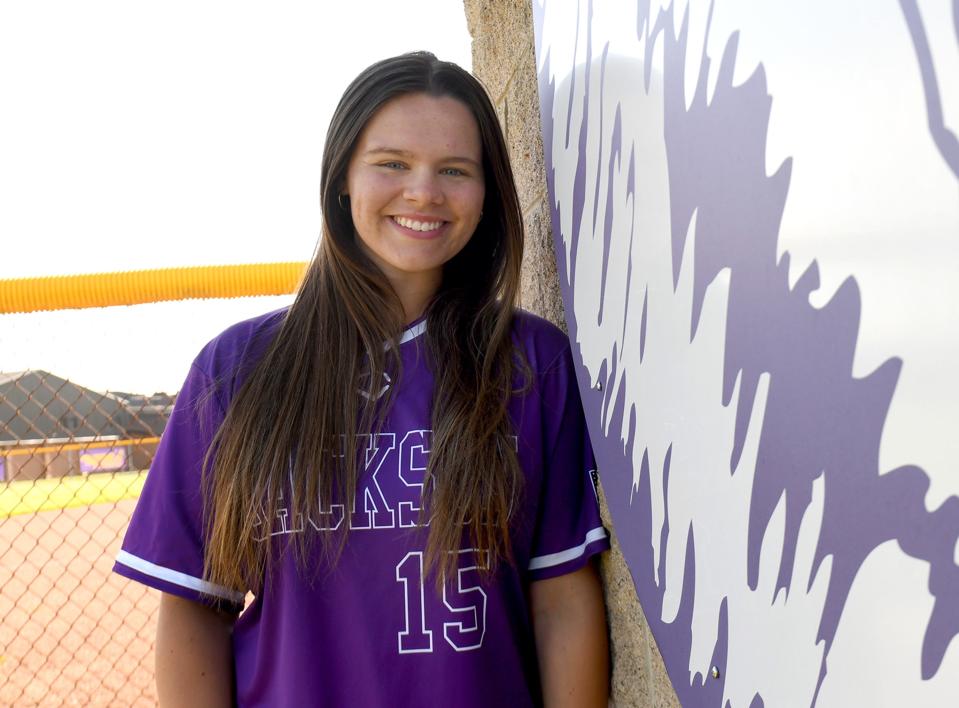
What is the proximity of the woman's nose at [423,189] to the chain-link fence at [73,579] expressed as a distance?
8.96 ft

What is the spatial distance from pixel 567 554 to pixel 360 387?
41 centimetres

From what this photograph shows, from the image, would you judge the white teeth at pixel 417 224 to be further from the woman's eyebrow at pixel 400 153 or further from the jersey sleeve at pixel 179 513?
the jersey sleeve at pixel 179 513

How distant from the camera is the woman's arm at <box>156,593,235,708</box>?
1.37 m

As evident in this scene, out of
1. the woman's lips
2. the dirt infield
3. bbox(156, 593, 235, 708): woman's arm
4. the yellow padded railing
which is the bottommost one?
the dirt infield

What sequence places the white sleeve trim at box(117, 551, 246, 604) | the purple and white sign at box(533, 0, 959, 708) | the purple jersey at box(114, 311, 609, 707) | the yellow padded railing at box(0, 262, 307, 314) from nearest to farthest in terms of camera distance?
1. the purple and white sign at box(533, 0, 959, 708)
2. the purple jersey at box(114, 311, 609, 707)
3. the white sleeve trim at box(117, 551, 246, 604)
4. the yellow padded railing at box(0, 262, 307, 314)

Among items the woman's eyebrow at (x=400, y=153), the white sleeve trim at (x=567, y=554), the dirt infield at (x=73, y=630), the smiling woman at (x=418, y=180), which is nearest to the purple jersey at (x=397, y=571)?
the white sleeve trim at (x=567, y=554)

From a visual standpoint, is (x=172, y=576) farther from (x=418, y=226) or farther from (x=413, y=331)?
(x=418, y=226)

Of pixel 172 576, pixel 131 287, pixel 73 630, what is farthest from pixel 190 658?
pixel 73 630

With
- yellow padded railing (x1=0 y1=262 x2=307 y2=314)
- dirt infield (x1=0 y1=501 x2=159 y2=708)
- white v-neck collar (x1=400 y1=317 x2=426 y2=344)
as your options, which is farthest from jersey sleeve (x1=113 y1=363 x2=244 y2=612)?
dirt infield (x1=0 y1=501 x2=159 y2=708)

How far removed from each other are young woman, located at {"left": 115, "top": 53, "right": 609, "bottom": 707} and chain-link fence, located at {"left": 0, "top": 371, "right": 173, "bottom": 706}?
249cm

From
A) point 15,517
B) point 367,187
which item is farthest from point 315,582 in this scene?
point 15,517

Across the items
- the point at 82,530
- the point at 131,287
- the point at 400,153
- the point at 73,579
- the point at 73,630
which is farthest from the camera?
the point at 82,530

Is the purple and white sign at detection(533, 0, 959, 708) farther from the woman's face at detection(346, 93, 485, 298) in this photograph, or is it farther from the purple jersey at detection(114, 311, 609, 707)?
the woman's face at detection(346, 93, 485, 298)

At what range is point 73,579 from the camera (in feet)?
27.2
